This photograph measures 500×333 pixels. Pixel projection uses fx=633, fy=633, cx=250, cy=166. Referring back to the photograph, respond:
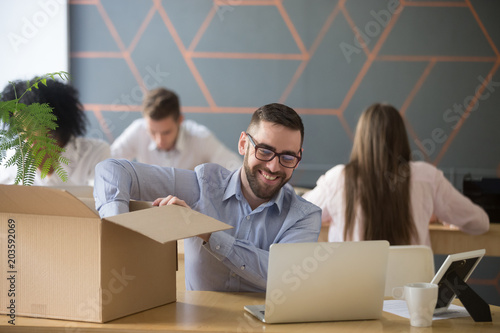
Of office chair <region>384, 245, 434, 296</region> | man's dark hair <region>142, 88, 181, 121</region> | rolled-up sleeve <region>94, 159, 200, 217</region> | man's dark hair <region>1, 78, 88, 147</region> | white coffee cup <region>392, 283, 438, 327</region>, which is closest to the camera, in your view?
Result: white coffee cup <region>392, 283, 438, 327</region>

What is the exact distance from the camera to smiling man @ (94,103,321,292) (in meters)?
1.89

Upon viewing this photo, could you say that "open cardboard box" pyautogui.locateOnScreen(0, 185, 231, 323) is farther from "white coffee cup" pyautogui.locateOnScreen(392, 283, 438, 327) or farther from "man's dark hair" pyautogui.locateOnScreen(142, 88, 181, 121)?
"man's dark hair" pyautogui.locateOnScreen(142, 88, 181, 121)

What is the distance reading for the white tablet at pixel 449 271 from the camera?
5.13 ft

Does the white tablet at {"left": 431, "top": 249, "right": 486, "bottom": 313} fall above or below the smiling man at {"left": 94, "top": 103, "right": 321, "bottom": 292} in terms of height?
below

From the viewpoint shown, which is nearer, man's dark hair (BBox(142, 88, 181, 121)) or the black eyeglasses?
the black eyeglasses

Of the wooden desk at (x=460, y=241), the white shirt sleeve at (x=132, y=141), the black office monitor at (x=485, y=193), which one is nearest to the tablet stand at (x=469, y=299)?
the wooden desk at (x=460, y=241)

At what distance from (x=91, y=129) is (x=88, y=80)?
0.37 m

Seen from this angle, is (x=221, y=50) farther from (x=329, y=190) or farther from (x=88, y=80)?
(x=329, y=190)

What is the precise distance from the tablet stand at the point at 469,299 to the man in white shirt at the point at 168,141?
2.47 m

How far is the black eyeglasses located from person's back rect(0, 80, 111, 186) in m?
1.19

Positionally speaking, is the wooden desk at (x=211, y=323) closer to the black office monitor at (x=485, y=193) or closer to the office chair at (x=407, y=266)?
the office chair at (x=407, y=266)

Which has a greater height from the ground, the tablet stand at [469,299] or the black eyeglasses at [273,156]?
the black eyeglasses at [273,156]

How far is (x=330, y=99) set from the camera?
4559mm

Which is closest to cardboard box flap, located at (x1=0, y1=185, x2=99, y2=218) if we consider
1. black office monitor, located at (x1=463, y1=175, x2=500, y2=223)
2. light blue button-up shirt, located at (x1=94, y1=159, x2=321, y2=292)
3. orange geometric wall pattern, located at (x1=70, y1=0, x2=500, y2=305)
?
light blue button-up shirt, located at (x1=94, y1=159, x2=321, y2=292)
